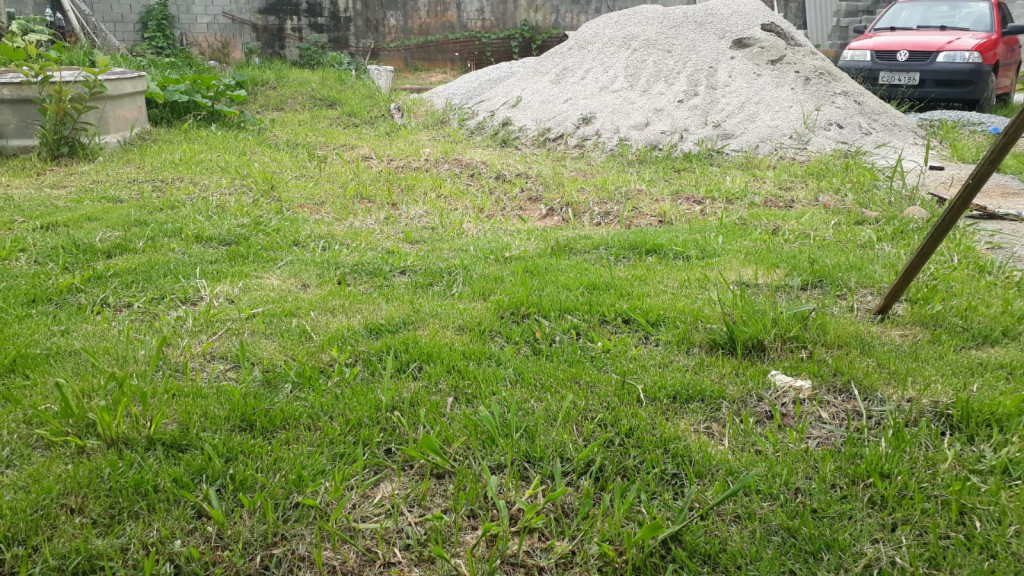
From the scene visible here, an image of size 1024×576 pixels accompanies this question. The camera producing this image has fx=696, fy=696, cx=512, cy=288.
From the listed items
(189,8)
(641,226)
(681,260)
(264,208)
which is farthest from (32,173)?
(189,8)

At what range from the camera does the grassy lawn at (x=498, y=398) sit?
64.3 inches

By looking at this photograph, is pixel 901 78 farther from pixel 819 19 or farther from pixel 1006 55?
pixel 819 19

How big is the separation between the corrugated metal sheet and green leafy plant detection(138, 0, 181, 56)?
1345 centimetres

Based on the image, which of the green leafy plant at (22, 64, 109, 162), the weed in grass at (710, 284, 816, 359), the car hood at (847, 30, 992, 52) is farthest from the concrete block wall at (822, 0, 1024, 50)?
the weed in grass at (710, 284, 816, 359)

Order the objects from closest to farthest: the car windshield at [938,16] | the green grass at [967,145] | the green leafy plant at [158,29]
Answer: the green grass at [967,145]
the car windshield at [938,16]
the green leafy plant at [158,29]

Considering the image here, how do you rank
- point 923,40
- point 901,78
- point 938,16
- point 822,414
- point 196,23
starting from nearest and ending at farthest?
point 822,414 → point 923,40 → point 901,78 → point 938,16 → point 196,23

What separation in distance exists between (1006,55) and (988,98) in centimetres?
85

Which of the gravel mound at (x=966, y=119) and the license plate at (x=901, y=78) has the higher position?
the license plate at (x=901, y=78)

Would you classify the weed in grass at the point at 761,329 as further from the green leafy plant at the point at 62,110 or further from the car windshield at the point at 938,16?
the car windshield at the point at 938,16

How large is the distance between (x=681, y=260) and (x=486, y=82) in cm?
667

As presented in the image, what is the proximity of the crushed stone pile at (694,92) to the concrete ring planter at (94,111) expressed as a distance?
11.7ft

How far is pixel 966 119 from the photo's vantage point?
812cm

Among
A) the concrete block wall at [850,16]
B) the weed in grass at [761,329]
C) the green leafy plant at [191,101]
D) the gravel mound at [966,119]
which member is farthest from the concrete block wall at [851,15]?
the weed in grass at [761,329]

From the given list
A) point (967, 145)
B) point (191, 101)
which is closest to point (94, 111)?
point (191, 101)
